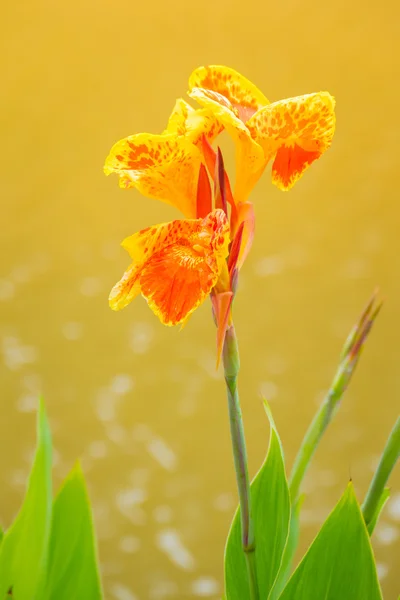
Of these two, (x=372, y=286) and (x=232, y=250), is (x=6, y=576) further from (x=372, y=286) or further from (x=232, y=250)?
(x=372, y=286)

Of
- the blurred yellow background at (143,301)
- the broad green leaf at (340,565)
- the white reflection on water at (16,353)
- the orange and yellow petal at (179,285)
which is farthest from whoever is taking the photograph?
the white reflection on water at (16,353)

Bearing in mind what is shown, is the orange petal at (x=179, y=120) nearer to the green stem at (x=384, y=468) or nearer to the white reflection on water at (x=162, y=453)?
the green stem at (x=384, y=468)

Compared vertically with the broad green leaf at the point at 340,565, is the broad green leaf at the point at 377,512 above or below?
above

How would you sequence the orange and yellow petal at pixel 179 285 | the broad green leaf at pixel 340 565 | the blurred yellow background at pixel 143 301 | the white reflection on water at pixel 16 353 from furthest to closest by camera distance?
the white reflection on water at pixel 16 353 < the blurred yellow background at pixel 143 301 < the broad green leaf at pixel 340 565 < the orange and yellow petal at pixel 179 285

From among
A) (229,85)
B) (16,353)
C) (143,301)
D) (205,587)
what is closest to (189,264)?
(229,85)

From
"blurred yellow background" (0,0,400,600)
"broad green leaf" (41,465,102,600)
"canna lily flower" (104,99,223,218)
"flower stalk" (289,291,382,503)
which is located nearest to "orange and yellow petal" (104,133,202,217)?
"canna lily flower" (104,99,223,218)

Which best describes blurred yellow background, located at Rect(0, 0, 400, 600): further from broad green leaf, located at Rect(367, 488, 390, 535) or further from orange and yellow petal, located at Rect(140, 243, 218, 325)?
orange and yellow petal, located at Rect(140, 243, 218, 325)

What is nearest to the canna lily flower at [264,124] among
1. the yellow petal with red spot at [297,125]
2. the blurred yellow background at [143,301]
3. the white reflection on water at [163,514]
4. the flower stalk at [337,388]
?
the yellow petal with red spot at [297,125]
